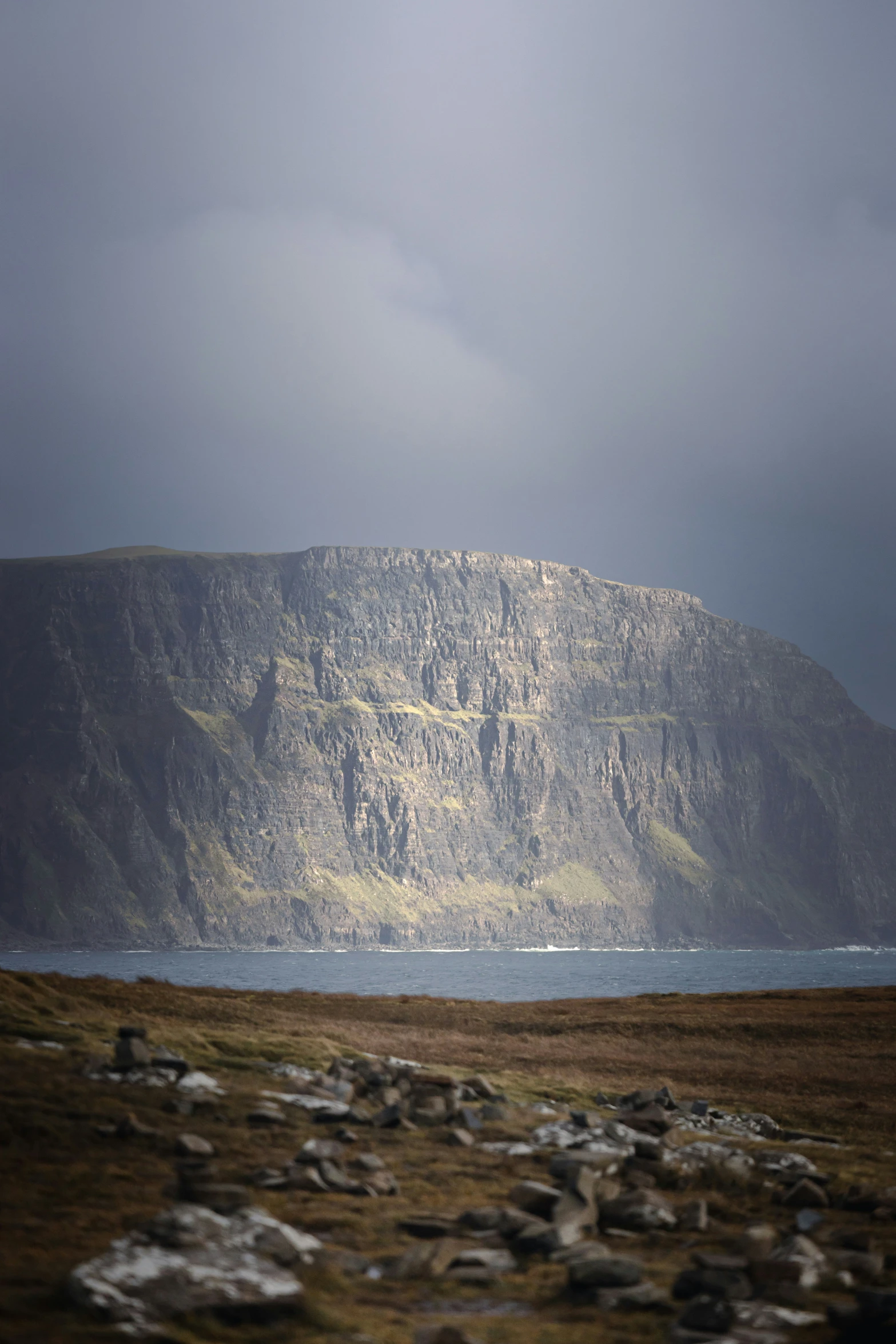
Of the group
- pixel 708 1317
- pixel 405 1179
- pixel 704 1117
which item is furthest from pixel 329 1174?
pixel 704 1117

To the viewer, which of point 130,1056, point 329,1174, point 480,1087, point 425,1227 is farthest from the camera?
point 480,1087

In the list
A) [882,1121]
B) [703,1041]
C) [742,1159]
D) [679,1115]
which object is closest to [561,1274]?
[742,1159]

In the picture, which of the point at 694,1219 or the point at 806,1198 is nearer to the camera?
the point at 694,1219

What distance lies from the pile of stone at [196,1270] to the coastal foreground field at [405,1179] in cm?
11

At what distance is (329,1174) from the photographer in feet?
47.4

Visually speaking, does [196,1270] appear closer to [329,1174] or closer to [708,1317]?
[329,1174]

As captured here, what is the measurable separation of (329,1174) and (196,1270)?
4.42 meters

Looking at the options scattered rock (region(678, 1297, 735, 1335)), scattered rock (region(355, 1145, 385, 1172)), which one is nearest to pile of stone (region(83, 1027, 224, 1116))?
scattered rock (region(355, 1145, 385, 1172))

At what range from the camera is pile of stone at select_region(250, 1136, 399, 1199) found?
14070mm

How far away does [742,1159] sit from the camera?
58.3 ft

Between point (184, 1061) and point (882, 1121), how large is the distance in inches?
631

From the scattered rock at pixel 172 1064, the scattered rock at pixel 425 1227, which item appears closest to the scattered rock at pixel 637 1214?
the scattered rock at pixel 425 1227

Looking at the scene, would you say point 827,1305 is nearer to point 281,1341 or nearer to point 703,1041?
point 281,1341

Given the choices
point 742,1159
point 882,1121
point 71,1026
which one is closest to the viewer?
point 742,1159
